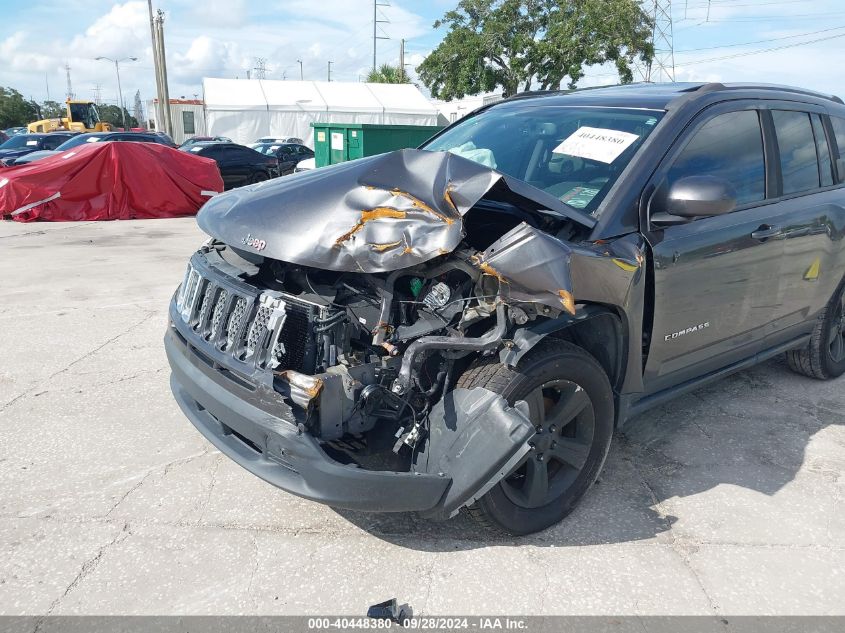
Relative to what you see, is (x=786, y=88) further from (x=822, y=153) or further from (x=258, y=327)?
(x=258, y=327)

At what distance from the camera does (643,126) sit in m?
3.22

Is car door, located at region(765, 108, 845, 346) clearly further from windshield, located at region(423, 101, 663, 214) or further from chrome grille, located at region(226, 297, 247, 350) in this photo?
chrome grille, located at region(226, 297, 247, 350)

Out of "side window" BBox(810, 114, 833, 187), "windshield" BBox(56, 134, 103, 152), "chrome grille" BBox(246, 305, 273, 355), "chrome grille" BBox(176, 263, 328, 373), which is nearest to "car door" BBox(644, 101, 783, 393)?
"side window" BBox(810, 114, 833, 187)

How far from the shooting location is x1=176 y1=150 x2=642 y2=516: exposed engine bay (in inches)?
95.0

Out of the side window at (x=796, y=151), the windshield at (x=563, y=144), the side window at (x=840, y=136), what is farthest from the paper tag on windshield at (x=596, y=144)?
the side window at (x=840, y=136)

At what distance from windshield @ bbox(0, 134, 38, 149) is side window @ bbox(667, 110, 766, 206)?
22544 mm

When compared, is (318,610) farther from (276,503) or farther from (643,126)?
(643,126)

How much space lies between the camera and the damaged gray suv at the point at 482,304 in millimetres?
2439

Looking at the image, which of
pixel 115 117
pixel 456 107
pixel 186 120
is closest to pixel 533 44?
pixel 456 107

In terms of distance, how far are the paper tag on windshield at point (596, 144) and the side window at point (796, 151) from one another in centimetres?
118

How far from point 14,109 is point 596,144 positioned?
86377 millimetres

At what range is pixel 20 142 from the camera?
20.8m

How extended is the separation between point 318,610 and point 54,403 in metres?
2.62

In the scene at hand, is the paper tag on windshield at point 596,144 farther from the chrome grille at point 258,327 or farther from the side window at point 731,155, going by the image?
the chrome grille at point 258,327
